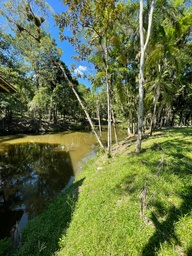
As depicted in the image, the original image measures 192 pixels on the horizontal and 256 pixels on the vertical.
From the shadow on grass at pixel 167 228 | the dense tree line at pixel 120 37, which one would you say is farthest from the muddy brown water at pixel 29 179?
the shadow on grass at pixel 167 228

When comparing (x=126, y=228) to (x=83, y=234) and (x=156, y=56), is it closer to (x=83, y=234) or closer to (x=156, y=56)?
(x=83, y=234)

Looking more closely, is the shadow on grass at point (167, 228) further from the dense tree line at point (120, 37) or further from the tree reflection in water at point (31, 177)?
the tree reflection in water at point (31, 177)

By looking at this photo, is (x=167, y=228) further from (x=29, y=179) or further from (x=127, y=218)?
(x=29, y=179)

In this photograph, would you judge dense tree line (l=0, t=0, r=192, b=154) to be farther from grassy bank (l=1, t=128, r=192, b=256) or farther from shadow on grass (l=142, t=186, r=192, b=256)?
shadow on grass (l=142, t=186, r=192, b=256)

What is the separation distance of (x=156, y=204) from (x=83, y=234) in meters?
1.86

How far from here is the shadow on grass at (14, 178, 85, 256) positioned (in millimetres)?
3744

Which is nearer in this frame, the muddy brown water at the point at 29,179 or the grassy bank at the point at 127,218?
the grassy bank at the point at 127,218

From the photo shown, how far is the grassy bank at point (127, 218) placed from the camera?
3199 millimetres

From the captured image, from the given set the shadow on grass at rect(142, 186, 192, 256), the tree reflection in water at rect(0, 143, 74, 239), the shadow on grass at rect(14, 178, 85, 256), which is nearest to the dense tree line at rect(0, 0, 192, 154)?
the shadow on grass at rect(142, 186, 192, 256)

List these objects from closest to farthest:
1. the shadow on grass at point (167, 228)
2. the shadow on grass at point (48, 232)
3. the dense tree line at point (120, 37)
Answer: the shadow on grass at point (167, 228) < the shadow on grass at point (48, 232) < the dense tree line at point (120, 37)

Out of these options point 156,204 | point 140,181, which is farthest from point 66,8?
point 156,204

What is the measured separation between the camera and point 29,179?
369 inches

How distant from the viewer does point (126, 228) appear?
356 cm

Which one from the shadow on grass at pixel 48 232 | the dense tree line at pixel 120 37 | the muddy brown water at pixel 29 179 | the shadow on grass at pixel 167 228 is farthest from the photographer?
the dense tree line at pixel 120 37
